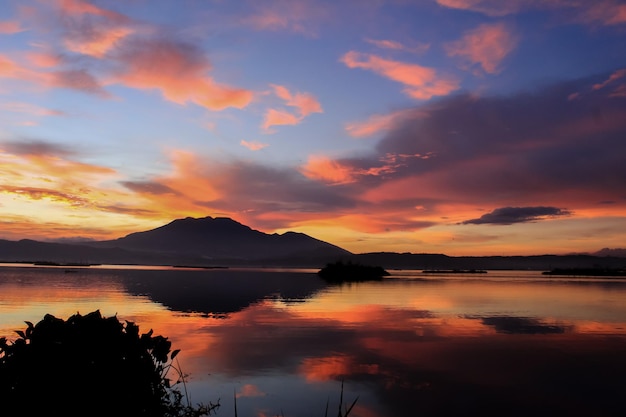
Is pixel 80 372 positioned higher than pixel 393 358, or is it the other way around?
pixel 80 372

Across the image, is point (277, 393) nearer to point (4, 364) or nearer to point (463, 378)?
point (463, 378)

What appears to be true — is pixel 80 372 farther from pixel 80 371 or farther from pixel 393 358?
pixel 393 358

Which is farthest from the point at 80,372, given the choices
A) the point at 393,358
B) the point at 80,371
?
the point at 393,358

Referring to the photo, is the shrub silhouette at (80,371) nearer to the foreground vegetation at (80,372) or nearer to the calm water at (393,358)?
the foreground vegetation at (80,372)

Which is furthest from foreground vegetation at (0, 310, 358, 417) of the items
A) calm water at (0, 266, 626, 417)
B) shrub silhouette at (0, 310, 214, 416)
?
calm water at (0, 266, 626, 417)

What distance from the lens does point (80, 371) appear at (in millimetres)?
9828

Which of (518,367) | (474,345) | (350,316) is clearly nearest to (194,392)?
(518,367)

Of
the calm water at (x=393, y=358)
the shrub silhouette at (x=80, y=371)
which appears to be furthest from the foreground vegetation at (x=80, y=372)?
the calm water at (x=393, y=358)

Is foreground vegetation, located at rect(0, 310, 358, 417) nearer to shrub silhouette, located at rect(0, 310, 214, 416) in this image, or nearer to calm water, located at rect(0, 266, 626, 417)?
shrub silhouette, located at rect(0, 310, 214, 416)

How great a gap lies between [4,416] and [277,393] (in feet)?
36.8

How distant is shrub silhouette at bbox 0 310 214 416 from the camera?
9469 millimetres

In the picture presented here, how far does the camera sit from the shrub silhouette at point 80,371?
373 inches

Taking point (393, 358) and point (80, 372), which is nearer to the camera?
point (80, 372)

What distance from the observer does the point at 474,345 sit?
29.5 meters
